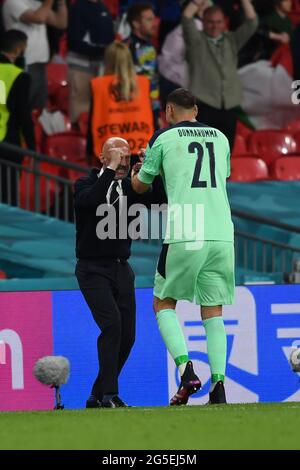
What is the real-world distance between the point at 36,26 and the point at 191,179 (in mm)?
6997

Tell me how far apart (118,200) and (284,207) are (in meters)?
5.97

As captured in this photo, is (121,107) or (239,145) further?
(239,145)

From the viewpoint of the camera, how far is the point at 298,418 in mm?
7242

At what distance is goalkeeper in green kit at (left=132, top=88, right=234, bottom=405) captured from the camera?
840cm

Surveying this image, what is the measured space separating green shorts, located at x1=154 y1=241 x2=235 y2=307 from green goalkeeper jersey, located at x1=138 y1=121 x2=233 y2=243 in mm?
62

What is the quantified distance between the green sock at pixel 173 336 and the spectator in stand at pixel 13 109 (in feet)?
16.8

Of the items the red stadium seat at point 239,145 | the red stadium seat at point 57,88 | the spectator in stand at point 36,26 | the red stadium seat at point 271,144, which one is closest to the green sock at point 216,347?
the spectator in stand at point 36,26

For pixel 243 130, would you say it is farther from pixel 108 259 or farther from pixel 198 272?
pixel 198 272

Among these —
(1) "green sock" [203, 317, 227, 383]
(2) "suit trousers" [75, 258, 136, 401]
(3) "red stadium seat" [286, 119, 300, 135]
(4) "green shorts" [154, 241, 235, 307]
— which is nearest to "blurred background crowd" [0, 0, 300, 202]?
(3) "red stadium seat" [286, 119, 300, 135]

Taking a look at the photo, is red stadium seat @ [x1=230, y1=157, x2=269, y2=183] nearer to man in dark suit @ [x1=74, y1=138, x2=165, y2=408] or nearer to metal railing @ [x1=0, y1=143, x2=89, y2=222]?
metal railing @ [x1=0, y1=143, x2=89, y2=222]

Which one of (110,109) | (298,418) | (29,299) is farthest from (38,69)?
(298,418)

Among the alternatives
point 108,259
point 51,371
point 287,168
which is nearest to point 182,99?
point 108,259

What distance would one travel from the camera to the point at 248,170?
618 inches

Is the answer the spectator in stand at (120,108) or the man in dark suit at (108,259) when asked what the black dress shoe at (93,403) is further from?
the spectator in stand at (120,108)
